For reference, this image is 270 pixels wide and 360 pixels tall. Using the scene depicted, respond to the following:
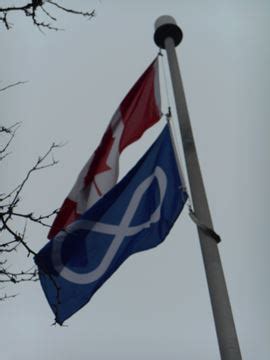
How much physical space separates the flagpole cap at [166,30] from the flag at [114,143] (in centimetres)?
55

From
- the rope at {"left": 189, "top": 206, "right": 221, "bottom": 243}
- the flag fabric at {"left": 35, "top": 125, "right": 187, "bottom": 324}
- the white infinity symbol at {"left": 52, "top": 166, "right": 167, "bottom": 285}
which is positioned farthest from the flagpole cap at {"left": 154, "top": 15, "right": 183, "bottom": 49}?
the rope at {"left": 189, "top": 206, "right": 221, "bottom": 243}

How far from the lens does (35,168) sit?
5102mm

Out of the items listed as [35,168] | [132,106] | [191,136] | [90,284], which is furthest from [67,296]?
[132,106]

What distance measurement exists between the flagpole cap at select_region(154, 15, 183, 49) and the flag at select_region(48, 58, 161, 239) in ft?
1.80

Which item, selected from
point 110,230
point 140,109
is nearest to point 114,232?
point 110,230

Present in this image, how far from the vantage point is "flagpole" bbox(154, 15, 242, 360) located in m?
4.40

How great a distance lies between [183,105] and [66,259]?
7.79 feet

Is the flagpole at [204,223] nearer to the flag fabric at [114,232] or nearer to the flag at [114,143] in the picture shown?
the flag fabric at [114,232]

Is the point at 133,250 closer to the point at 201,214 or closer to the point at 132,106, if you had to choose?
the point at 201,214

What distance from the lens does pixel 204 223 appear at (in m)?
5.21

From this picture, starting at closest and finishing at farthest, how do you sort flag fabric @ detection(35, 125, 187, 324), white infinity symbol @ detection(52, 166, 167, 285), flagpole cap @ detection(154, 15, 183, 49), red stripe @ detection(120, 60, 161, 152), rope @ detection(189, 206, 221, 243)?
rope @ detection(189, 206, 221, 243), flag fabric @ detection(35, 125, 187, 324), white infinity symbol @ detection(52, 166, 167, 285), red stripe @ detection(120, 60, 161, 152), flagpole cap @ detection(154, 15, 183, 49)

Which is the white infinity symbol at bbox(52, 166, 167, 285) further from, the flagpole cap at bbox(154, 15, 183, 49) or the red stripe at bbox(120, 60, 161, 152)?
the flagpole cap at bbox(154, 15, 183, 49)

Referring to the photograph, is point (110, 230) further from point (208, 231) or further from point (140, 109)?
point (140, 109)

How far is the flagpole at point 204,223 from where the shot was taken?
4.40 m
